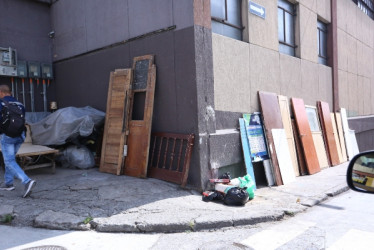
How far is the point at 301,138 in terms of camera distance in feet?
30.8

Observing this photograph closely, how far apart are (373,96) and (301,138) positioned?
38.3ft

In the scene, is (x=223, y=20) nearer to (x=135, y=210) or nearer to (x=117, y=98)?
(x=117, y=98)

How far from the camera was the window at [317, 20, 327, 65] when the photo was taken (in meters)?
12.7

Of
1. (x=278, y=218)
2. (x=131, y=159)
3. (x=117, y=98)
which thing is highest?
(x=117, y=98)

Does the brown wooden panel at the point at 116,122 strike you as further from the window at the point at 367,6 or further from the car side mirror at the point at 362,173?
the window at the point at 367,6

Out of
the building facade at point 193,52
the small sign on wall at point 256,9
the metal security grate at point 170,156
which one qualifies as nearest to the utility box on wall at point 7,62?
the building facade at point 193,52

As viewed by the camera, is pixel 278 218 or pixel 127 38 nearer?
pixel 278 218

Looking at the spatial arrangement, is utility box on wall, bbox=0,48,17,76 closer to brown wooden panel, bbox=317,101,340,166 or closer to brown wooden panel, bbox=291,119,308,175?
brown wooden panel, bbox=291,119,308,175

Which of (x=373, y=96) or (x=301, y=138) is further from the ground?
(x=373, y=96)

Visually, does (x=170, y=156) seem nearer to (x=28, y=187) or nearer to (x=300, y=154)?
(x=28, y=187)

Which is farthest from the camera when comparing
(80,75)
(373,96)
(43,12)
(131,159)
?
(373,96)

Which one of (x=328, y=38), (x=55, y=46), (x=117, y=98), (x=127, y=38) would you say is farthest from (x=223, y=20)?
(x=328, y=38)

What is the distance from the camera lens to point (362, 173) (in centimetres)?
250

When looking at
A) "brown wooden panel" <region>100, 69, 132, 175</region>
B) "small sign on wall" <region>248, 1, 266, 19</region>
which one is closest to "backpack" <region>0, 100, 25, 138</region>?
"brown wooden panel" <region>100, 69, 132, 175</region>
